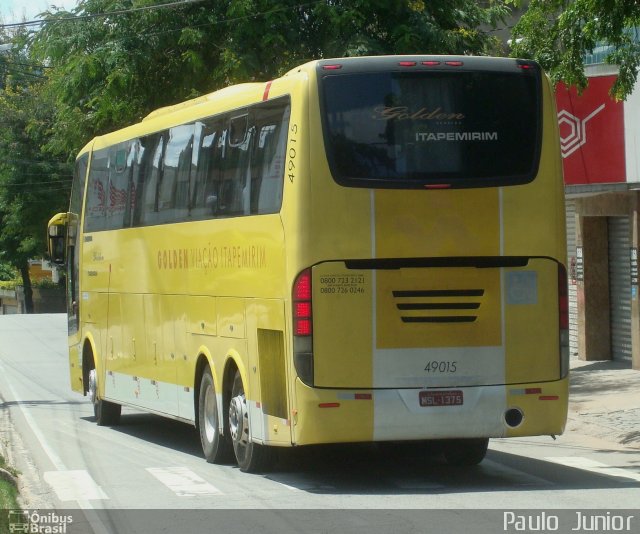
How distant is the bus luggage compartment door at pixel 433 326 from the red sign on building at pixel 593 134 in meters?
10.5

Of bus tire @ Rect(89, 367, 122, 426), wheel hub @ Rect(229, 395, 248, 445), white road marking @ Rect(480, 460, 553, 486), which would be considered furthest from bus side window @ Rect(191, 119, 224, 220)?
bus tire @ Rect(89, 367, 122, 426)

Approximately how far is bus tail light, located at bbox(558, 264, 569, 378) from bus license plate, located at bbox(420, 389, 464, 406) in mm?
982

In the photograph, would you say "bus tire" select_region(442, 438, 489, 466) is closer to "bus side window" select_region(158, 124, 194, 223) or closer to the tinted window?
the tinted window

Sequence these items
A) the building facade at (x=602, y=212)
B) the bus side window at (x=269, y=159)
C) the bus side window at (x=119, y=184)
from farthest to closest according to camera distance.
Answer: the building facade at (x=602, y=212) < the bus side window at (x=119, y=184) < the bus side window at (x=269, y=159)

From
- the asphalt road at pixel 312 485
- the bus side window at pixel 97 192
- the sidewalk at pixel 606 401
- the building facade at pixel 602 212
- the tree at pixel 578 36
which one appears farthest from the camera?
the building facade at pixel 602 212

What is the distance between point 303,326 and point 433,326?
110 cm

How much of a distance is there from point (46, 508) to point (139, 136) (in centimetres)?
638

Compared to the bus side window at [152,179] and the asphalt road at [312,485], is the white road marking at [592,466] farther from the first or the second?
the bus side window at [152,179]

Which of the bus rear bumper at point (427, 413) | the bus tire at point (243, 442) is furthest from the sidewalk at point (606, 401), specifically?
the bus tire at point (243, 442)

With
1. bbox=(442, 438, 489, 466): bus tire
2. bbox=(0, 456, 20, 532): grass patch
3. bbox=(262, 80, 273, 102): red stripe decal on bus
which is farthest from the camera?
bbox=(442, 438, 489, 466): bus tire

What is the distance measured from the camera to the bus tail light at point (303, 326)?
1083cm

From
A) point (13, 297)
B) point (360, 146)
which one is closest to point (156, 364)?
point (360, 146)

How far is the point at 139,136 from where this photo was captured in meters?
15.7

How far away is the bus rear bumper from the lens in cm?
1076
